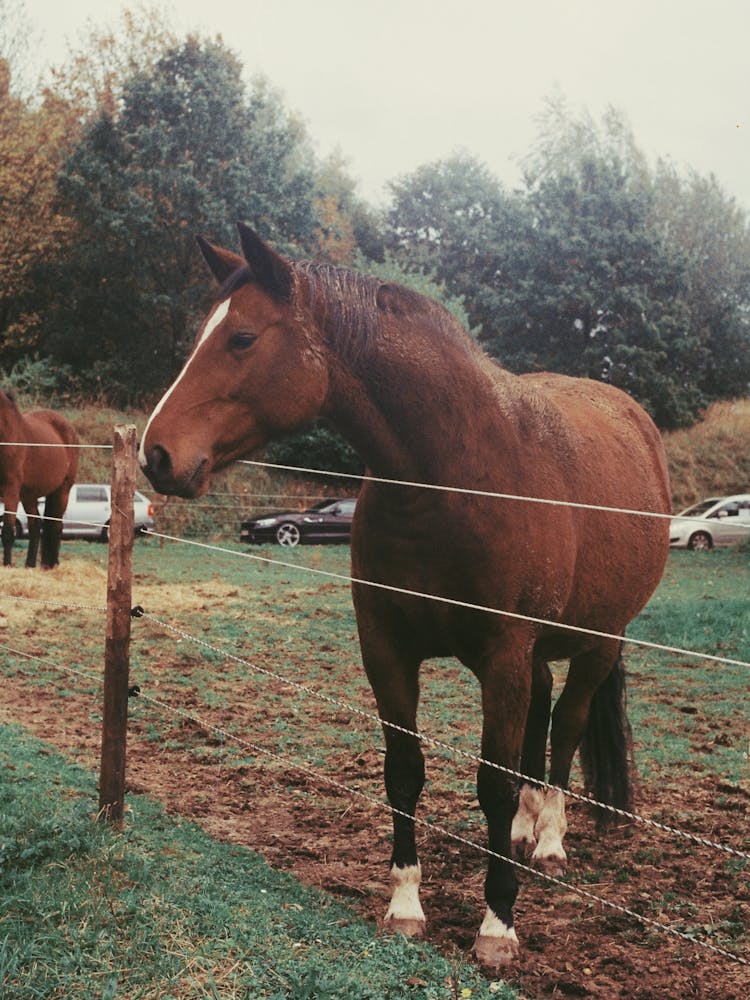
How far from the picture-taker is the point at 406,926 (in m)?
3.33

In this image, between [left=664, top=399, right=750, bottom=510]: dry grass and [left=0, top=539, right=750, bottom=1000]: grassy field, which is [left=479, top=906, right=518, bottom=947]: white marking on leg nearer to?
[left=0, top=539, right=750, bottom=1000]: grassy field

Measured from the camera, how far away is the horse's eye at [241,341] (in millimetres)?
2951

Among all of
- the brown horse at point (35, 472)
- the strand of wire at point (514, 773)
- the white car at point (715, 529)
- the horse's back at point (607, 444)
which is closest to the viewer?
the strand of wire at point (514, 773)

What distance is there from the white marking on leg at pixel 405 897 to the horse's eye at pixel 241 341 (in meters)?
2.04

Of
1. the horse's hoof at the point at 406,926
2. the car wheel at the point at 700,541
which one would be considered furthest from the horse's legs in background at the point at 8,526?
the car wheel at the point at 700,541

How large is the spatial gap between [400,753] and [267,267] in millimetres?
1885

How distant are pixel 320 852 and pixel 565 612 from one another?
60.5 inches

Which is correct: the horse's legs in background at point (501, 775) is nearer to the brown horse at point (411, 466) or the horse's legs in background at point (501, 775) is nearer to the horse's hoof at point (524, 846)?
the brown horse at point (411, 466)

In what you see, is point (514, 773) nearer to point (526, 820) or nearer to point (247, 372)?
point (526, 820)

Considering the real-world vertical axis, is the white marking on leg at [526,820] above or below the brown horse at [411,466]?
below

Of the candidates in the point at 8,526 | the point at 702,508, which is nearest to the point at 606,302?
the point at 702,508

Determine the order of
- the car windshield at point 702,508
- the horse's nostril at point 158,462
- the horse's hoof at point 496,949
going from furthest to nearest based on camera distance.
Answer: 1. the car windshield at point 702,508
2. the horse's hoof at point 496,949
3. the horse's nostril at point 158,462

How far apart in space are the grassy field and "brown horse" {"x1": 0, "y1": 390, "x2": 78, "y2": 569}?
2.64 metres

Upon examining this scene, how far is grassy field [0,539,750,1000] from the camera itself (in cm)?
280
